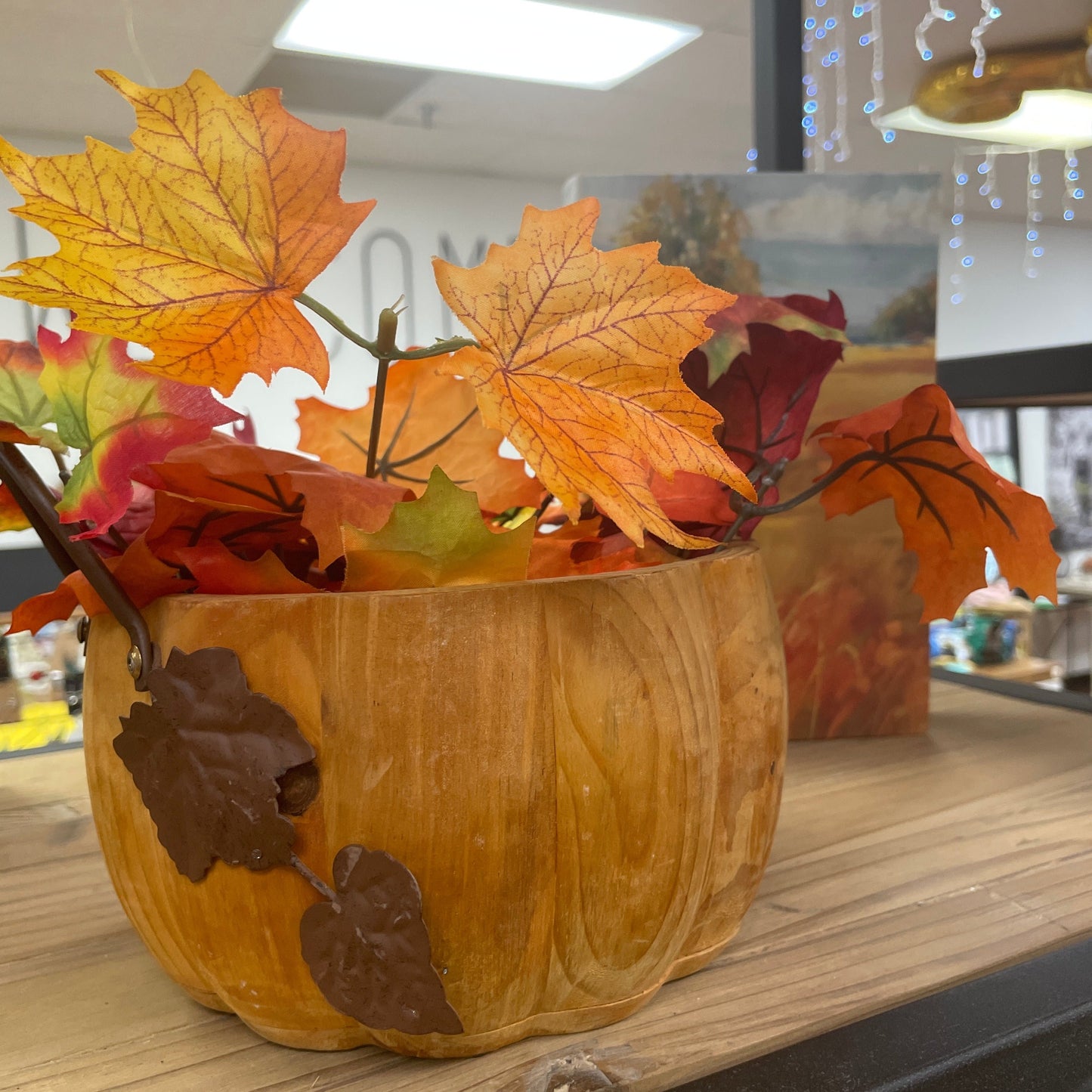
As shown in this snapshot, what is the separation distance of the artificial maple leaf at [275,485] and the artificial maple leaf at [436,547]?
0.03 feet

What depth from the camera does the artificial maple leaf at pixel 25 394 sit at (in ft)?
0.71

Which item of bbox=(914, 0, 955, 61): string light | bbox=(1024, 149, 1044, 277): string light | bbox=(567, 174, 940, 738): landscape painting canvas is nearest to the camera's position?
bbox=(567, 174, 940, 738): landscape painting canvas

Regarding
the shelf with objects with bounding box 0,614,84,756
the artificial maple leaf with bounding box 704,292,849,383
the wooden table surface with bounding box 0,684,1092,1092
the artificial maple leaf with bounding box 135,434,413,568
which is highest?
the artificial maple leaf with bounding box 704,292,849,383

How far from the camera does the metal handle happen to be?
20 centimetres

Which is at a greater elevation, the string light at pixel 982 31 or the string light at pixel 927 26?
the string light at pixel 927 26

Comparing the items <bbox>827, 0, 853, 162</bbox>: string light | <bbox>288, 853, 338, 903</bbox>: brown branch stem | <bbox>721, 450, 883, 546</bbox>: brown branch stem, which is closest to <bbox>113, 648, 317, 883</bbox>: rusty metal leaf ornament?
<bbox>288, 853, 338, 903</bbox>: brown branch stem

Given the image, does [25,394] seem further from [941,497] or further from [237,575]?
[941,497]

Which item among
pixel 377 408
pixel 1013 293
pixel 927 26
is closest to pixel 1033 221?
pixel 1013 293

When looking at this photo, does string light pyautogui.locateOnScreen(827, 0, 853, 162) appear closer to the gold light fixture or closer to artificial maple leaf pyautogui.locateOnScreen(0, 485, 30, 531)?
the gold light fixture

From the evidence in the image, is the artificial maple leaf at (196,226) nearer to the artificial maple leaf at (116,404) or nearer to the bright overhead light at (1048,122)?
the artificial maple leaf at (116,404)

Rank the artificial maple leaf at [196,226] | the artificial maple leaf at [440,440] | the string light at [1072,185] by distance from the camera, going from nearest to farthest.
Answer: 1. the artificial maple leaf at [196,226]
2. the artificial maple leaf at [440,440]
3. the string light at [1072,185]

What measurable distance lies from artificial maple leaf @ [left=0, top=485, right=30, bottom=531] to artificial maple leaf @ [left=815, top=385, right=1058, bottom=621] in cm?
22

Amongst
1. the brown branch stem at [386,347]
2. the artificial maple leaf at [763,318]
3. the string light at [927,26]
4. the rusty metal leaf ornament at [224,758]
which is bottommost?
the rusty metal leaf ornament at [224,758]

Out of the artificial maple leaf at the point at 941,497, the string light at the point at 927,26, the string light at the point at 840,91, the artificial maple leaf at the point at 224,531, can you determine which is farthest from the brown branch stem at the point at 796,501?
the string light at the point at 840,91
